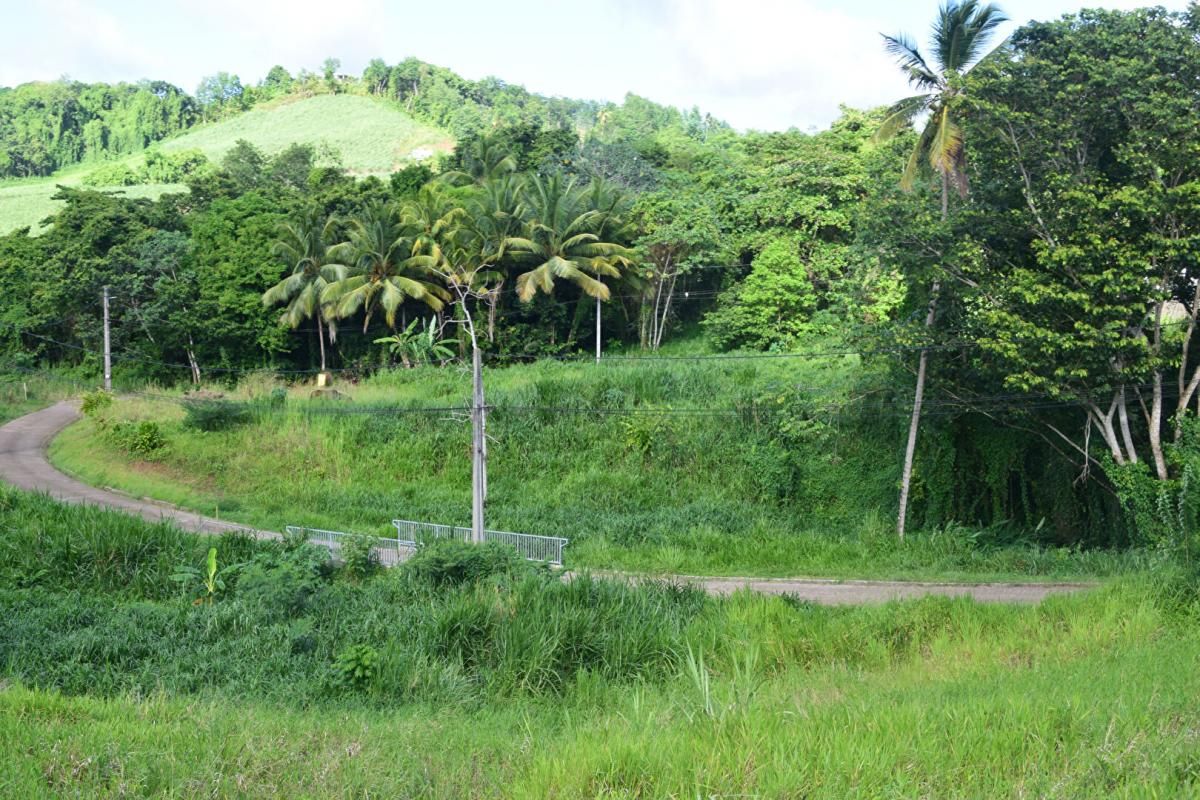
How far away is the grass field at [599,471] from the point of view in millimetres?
24438

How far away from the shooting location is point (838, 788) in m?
5.00

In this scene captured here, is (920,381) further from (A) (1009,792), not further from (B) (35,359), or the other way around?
(B) (35,359)

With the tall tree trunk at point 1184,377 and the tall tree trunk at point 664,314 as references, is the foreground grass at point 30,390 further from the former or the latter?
the tall tree trunk at point 1184,377

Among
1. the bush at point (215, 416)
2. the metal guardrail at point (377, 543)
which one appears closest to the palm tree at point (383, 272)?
the bush at point (215, 416)

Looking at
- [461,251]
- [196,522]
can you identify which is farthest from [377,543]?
[461,251]

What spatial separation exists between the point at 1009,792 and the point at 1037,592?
598 inches

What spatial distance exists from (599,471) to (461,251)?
1468 cm

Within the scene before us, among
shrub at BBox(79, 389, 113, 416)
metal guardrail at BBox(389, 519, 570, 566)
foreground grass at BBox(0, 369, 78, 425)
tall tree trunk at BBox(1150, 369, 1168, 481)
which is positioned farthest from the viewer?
foreground grass at BBox(0, 369, 78, 425)

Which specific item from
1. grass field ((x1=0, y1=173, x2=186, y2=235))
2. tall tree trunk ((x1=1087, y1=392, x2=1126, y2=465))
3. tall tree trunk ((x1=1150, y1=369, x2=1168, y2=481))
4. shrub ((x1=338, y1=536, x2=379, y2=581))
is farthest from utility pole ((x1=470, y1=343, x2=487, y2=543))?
grass field ((x1=0, y1=173, x2=186, y2=235))

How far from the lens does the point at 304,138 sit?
110m

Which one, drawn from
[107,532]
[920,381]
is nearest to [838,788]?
[107,532]

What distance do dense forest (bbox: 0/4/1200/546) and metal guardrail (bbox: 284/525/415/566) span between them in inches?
453

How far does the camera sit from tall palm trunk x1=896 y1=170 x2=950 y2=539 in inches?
926

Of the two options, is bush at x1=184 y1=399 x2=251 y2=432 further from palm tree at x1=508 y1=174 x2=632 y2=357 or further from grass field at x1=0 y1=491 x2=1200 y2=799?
grass field at x1=0 y1=491 x2=1200 y2=799
